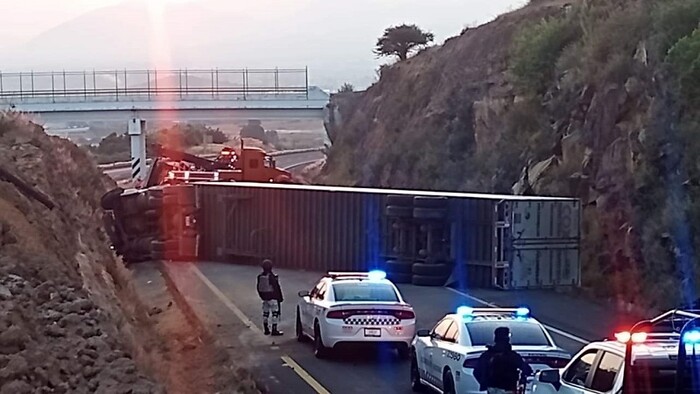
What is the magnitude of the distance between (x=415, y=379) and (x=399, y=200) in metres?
16.8

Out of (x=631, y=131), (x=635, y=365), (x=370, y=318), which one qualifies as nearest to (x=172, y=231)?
(x=631, y=131)

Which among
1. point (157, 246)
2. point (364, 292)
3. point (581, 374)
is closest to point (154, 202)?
point (157, 246)

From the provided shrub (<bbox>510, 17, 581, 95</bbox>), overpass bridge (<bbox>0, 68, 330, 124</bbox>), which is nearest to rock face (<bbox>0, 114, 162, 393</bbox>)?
shrub (<bbox>510, 17, 581, 95</bbox>)

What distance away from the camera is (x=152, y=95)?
69.5m

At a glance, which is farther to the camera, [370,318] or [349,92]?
[349,92]

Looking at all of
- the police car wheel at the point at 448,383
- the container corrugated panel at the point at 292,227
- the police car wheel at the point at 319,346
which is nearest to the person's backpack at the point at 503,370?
the police car wheel at the point at 448,383

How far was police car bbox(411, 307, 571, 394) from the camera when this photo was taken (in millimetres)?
14164

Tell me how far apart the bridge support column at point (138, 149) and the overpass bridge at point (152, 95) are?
1.97 meters

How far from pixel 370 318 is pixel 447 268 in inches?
503

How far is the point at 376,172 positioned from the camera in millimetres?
58031

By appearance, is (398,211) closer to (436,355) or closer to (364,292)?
(364,292)

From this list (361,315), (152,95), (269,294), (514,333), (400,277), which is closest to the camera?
(514,333)

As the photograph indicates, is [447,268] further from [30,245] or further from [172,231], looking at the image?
[30,245]

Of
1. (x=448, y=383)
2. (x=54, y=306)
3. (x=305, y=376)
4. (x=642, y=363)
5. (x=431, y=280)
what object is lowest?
(x=431, y=280)
